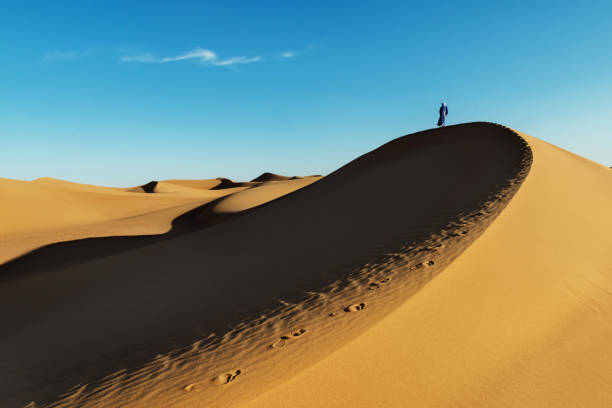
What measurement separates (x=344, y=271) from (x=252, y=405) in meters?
2.45

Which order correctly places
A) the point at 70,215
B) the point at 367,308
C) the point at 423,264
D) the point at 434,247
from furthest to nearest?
the point at 70,215 → the point at 434,247 → the point at 423,264 → the point at 367,308

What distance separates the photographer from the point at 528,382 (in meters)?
2.92

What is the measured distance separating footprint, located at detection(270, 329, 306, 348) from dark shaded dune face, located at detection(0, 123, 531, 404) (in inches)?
25.0

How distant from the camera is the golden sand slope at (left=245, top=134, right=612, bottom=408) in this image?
2734 mm

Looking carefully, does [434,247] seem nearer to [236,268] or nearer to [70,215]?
[236,268]

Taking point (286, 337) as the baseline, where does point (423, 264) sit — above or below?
above

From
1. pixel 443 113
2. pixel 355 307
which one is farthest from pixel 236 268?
pixel 443 113

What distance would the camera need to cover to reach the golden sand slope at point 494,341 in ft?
8.97

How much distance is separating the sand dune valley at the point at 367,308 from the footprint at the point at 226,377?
0.01 meters

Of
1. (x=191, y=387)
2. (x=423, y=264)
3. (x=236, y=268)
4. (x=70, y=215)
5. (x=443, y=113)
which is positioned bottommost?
(x=191, y=387)

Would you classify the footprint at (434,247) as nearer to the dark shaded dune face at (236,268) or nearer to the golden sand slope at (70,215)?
the dark shaded dune face at (236,268)

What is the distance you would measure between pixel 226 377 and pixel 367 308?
149cm

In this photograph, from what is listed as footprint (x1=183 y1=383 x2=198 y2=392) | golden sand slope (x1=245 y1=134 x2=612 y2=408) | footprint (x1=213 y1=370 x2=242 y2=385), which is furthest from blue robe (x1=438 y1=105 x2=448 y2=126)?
footprint (x1=183 y1=383 x2=198 y2=392)

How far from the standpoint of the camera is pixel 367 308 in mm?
3570
